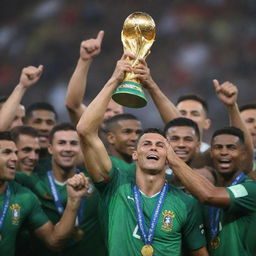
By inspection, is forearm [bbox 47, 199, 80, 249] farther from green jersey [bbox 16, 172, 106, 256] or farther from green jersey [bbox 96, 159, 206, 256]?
green jersey [bbox 96, 159, 206, 256]

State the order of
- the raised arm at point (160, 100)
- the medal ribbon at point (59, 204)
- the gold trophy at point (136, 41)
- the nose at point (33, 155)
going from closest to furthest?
the gold trophy at point (136, 41)
the raised arm at point (160, 100)
the medal ribbon at point (59, 204)
the nose at point (33, 155)

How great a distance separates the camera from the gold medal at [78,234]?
231 inches

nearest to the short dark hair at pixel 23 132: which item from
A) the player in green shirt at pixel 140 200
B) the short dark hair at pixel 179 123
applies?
the short dark hair at pixel 179 123

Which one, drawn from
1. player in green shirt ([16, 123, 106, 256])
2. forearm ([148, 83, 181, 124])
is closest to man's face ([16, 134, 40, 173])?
player in green shirt ([16, 123, 106, 256])

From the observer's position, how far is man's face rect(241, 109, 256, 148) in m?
6.85

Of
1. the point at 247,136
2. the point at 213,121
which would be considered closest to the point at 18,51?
the point at 213,121

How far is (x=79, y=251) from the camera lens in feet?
19.5

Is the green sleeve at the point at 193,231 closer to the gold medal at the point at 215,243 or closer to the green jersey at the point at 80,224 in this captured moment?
the gold medal at the point at 215,243

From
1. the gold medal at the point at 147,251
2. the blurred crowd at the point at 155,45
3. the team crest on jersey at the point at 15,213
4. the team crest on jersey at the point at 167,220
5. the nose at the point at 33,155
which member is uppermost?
the blurred crowd at the point at 155,45

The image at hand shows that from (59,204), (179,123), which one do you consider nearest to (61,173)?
(59,204)

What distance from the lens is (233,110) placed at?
5980 mm

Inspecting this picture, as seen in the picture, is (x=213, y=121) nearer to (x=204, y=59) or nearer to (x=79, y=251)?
(x=204, y=59)

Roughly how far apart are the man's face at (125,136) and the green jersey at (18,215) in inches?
36.5

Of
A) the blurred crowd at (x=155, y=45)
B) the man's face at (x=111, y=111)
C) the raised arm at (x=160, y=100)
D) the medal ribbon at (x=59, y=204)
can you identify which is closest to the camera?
the raised arm at (x=160, y=100)
